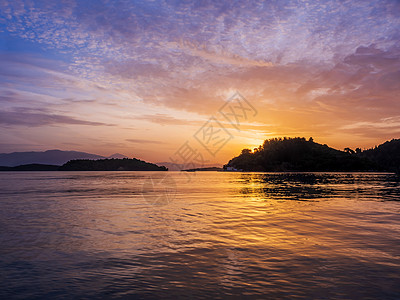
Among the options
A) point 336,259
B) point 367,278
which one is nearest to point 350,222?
point 336,259

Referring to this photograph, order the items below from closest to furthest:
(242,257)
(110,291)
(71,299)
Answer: (71,299), (110,291), (242,257)

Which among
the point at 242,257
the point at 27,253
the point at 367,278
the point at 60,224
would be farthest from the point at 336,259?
the point at 60,224

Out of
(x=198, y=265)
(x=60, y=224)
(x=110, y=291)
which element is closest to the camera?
(x=110, y=291)

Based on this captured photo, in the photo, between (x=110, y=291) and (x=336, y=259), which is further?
(x=336, y=259)

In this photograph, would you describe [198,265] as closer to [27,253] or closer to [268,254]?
[268,254]

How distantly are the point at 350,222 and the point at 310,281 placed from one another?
1477cm

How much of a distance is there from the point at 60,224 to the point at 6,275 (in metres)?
11.1

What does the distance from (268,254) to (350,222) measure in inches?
491

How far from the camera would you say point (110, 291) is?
9.31 m

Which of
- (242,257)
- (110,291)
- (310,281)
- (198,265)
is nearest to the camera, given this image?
(110,291)

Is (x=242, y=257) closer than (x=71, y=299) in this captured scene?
No

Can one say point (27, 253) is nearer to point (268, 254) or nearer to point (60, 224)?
point (60, 224)

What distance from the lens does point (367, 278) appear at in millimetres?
10273

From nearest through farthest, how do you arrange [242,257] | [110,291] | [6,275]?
[110,291] → [6,275] → [242,257]
